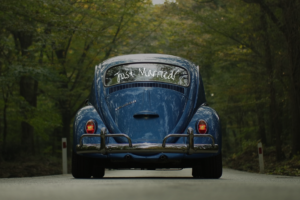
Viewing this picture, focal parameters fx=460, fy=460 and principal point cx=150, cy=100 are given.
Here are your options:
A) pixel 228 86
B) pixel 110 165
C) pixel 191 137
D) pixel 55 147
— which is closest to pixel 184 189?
pixel 191 137

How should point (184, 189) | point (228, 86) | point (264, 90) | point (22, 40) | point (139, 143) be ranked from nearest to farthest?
point (184, 189) < point (139, 143) < point (264, 90) < point (22, 40) < point (228, 86)

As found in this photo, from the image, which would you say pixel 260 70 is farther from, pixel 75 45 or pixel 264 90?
pixel 75 45

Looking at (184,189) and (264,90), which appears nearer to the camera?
(184,189)

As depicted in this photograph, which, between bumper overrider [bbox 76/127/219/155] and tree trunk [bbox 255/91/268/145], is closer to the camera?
bumper overrider [bbox 76/127/219/155]

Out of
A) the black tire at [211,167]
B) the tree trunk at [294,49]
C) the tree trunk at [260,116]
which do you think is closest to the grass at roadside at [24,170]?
the black tire at [211,167]

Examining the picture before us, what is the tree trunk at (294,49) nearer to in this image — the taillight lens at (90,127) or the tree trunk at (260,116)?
the tree trunk at (260,116)

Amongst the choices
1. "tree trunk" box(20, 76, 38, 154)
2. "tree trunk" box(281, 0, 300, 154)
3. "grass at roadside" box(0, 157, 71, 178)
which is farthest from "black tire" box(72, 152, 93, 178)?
"tree trunk" box(20, 76, 38, 154)

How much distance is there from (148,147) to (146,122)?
2.22ft

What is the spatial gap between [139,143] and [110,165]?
968mm

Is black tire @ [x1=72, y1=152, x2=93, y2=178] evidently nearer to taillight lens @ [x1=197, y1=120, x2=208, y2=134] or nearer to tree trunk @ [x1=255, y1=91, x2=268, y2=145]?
taillight lens @ [x1=197, y1=120, x2=208, y2=134]

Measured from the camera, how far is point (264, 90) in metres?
17.9

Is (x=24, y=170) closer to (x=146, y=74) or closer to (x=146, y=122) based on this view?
(x=146, y=74)

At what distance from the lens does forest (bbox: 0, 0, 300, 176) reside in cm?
1463

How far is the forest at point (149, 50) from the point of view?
14.6m
